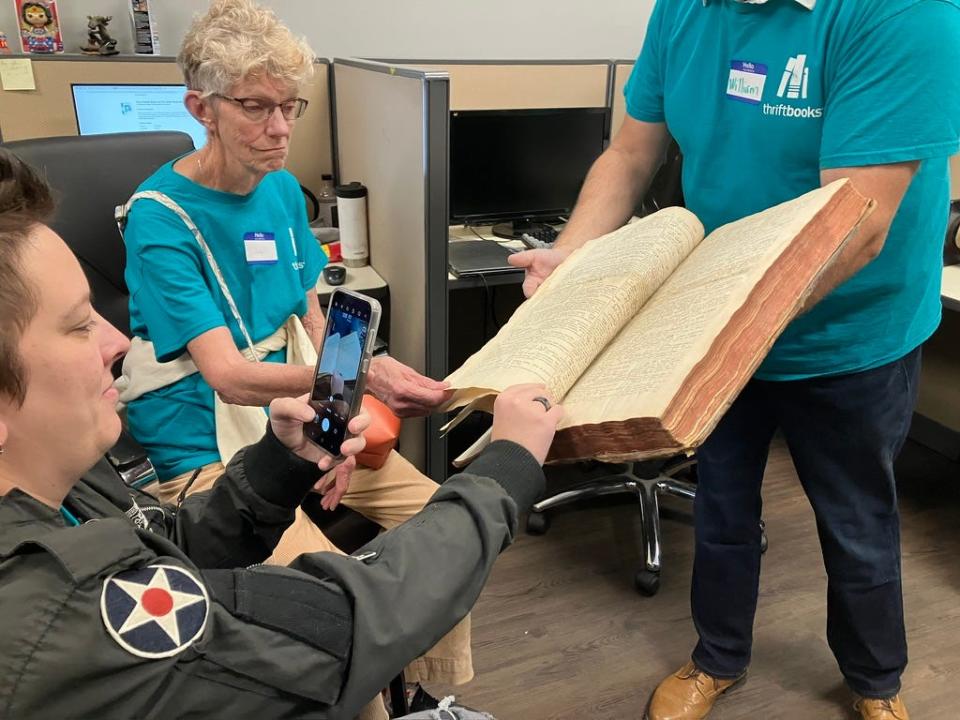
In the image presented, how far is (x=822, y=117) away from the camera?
0.94 metres

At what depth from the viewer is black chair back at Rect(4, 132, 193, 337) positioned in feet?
4.57

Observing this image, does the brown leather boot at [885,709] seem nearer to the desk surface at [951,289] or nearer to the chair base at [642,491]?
the chair base at [642,491]

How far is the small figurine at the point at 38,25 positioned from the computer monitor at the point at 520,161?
3.87ft

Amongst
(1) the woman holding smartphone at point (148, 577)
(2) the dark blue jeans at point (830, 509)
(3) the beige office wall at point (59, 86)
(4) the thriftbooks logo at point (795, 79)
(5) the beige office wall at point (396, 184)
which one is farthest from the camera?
(3) the beige office wall at point (59, 86)

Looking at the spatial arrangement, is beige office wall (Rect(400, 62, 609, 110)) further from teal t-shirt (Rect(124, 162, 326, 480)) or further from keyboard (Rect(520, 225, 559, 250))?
teal t-shirt (Rect(124, 162, 326, 480))

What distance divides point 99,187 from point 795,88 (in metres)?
1.23

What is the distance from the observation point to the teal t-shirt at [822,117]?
84 centimetres

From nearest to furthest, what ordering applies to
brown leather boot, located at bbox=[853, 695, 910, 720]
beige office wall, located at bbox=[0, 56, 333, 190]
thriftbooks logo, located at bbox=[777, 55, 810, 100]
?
thriftbooks logo, located at bbox=[777, 55, 810, 100]
brown leather boot, located at bbox=[853, 695, 910, 720]
beige office wall, located at bbox=[0, 56, 333, 190]

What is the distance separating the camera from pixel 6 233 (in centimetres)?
60

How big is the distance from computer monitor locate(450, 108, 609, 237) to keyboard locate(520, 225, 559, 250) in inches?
1.8

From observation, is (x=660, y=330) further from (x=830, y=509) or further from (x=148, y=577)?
(x=830, y=509)

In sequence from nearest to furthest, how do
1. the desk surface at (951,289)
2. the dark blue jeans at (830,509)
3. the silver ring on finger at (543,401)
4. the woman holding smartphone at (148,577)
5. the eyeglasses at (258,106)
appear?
the woman holding smartphone at (148,577)
the silver ring on finger at (543,401)
the dark blue jeans at (830,509)
the eyeglasses at (258,106)
the desk surface at (951,289)

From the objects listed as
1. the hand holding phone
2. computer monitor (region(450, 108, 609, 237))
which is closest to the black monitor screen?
computer monitor (region(450, 108, 609, 237))

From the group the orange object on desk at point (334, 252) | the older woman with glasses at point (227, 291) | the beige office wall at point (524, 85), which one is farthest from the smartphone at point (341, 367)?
the beige office wall at point (524, 85)
